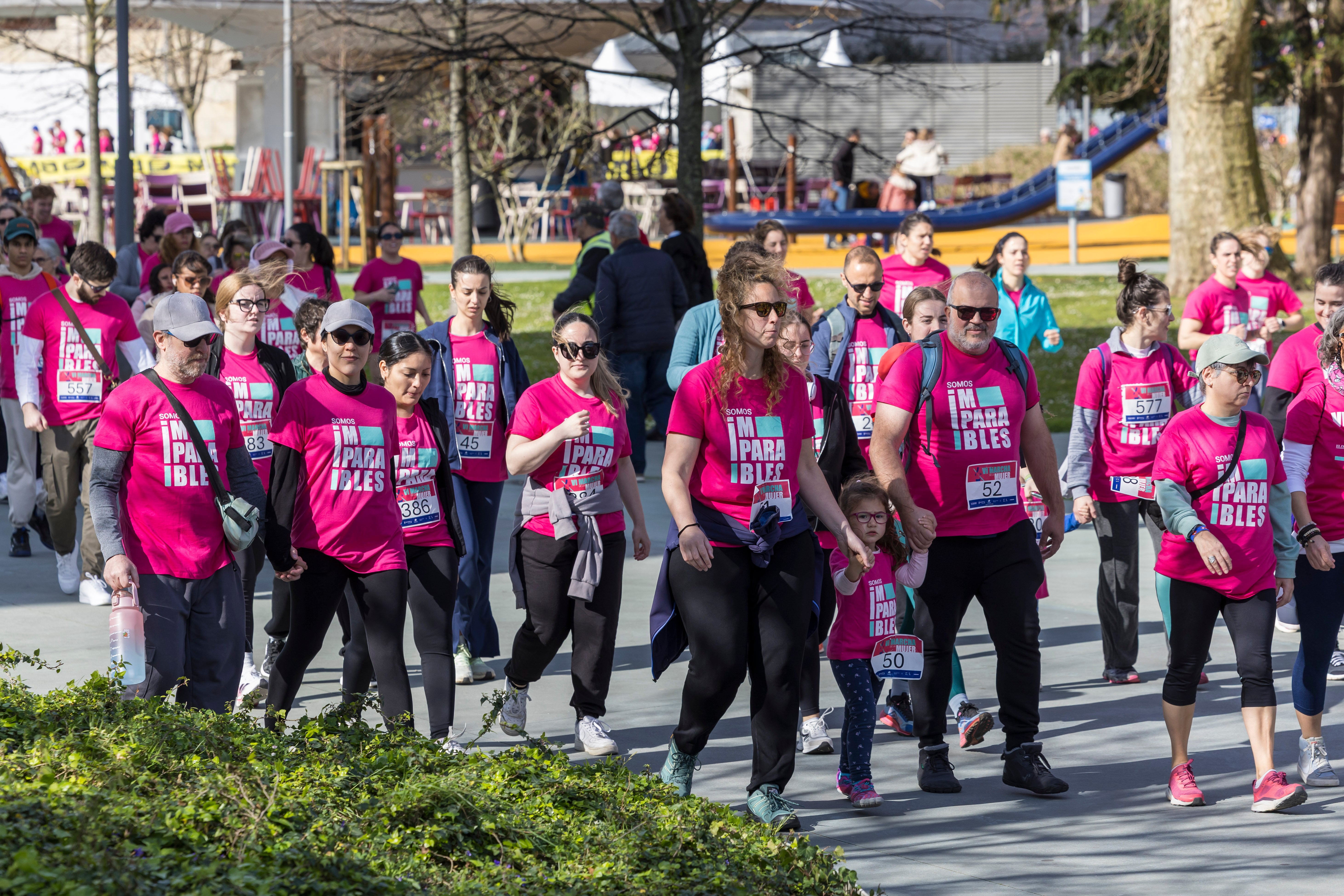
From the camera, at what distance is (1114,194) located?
38469 millimetres

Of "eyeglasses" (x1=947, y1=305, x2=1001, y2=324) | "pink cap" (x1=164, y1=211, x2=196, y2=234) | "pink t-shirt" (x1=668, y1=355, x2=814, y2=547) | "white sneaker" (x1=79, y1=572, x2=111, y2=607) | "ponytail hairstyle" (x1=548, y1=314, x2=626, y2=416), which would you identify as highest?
"pink cap" (x1=164, y1=211, x2=196, y2=234)

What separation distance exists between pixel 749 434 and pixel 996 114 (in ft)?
145

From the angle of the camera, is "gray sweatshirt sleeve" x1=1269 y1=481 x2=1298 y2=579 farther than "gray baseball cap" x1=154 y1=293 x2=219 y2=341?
Yes

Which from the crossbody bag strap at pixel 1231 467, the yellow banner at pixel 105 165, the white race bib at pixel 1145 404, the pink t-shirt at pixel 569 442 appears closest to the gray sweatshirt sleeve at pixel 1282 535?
the crossbody bag strap at pixel 1231 467

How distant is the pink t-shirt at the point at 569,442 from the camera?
6582 mm

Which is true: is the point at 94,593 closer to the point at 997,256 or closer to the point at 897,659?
the point at 897,659

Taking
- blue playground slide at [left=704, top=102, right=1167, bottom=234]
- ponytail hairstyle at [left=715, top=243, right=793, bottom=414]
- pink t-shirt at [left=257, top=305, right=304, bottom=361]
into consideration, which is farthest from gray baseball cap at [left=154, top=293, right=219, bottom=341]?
blue playground slide at [left=704, top=102, right=1167, bottom=234]

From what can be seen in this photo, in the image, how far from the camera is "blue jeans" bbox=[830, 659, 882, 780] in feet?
19.7

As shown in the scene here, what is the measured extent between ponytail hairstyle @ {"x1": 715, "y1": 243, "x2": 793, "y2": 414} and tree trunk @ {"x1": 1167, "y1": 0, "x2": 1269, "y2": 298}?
14715 millimetres

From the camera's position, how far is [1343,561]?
21.0 feet

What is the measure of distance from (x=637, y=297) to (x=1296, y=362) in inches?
247

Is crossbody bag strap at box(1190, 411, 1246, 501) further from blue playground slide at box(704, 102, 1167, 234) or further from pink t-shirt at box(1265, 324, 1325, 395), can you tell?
blue playground slide at box(704, 102, 1167, 234)

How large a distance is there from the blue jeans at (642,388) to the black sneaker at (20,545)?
4308 millimetres

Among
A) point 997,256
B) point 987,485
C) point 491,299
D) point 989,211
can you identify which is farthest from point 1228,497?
point 989,211
